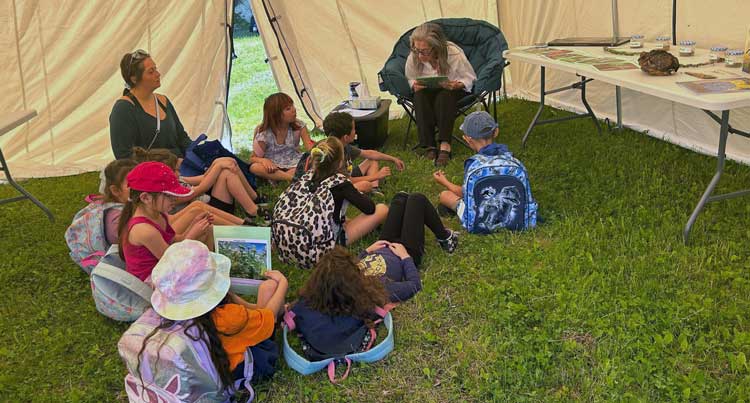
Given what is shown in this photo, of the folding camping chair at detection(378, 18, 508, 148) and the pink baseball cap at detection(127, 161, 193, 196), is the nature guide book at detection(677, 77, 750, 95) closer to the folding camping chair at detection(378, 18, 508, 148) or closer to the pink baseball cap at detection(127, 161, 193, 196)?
the folding camping chair at detection(378, 18, 508, 148)

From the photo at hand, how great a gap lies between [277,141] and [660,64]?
2.63 meters

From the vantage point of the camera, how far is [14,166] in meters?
5.51

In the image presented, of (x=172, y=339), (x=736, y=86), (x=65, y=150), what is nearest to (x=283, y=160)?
(x=65, y=150)

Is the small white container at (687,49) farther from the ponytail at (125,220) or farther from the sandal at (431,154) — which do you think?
the ponytail at (125,220)

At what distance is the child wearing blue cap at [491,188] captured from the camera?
3506 mm

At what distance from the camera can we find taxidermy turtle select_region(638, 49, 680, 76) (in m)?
3.52

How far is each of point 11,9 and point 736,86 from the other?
540cm

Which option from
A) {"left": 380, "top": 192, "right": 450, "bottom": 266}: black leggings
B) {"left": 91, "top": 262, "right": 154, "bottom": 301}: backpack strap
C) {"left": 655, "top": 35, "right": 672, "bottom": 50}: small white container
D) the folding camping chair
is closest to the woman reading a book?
the folding camping chair

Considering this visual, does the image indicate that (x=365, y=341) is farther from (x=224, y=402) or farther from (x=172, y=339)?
(x=172, y=339)

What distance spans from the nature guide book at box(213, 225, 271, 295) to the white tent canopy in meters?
3.11

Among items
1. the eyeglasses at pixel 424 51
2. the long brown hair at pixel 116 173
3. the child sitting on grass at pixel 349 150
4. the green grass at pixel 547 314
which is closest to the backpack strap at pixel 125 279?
the green grass at pixel 547 314

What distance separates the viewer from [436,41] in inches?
208

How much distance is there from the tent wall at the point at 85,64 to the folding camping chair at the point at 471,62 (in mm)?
1695

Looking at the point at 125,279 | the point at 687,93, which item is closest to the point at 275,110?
the point at 125,279
